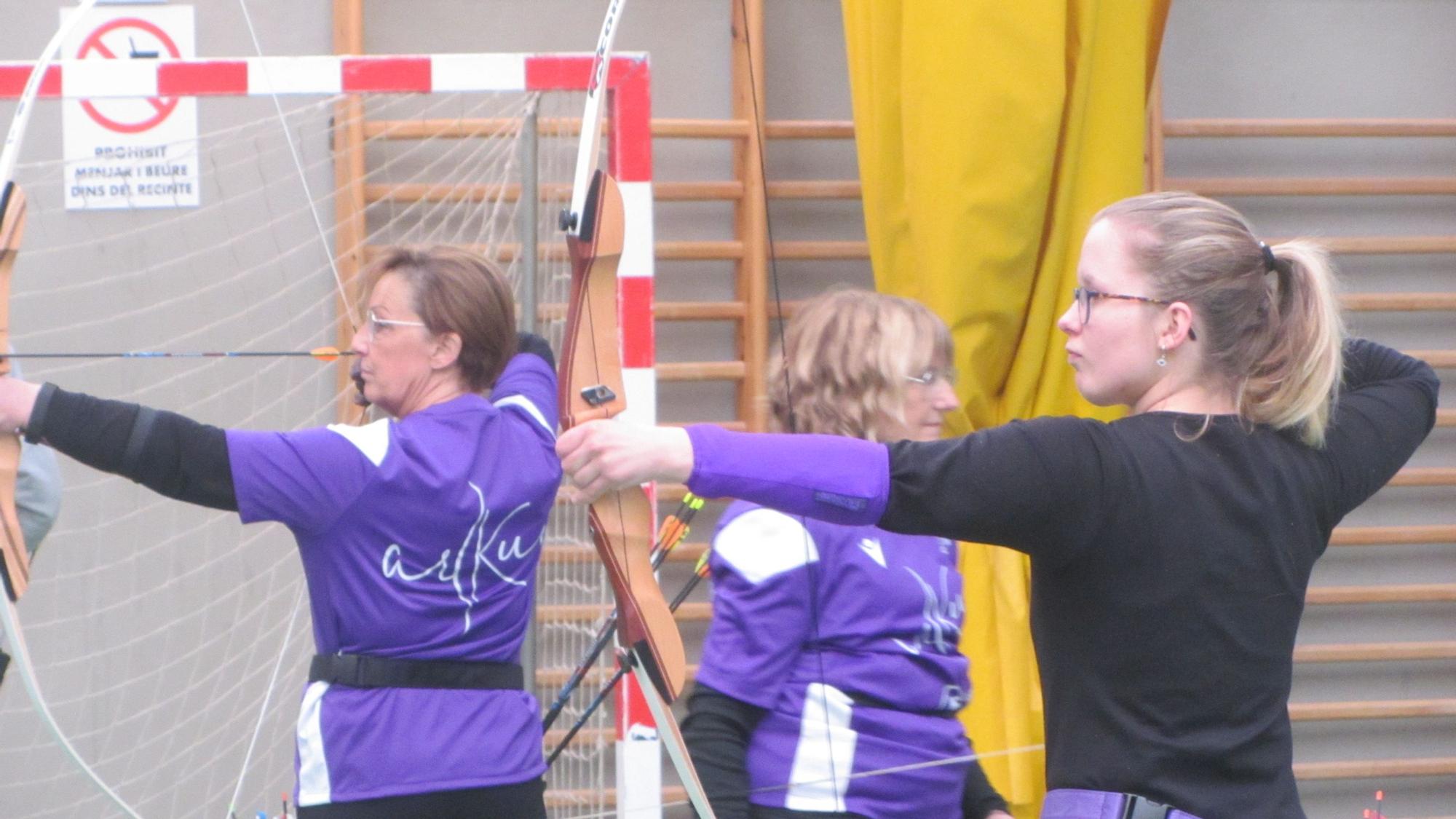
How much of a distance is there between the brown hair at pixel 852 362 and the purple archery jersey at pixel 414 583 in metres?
0.29

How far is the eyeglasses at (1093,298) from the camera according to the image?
3.43 ft

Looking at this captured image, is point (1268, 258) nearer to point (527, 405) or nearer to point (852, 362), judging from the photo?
point (852, 362)

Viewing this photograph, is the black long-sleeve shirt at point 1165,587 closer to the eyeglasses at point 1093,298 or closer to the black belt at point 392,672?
the eyeglasses at point 1093,298

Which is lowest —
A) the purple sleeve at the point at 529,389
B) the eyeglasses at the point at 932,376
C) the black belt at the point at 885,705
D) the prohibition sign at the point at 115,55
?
the black belt at the point at 885,705

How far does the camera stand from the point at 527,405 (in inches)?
62.1

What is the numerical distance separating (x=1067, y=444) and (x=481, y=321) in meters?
0.80

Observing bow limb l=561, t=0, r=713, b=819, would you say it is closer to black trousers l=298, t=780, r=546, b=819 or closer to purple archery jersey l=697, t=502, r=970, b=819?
purple archery jersey l=697, t=502, r=970, b=819

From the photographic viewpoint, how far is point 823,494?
0.90m

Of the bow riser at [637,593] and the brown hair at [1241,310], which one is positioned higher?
the brown hair at [1241,310]

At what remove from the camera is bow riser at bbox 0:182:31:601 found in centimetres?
121

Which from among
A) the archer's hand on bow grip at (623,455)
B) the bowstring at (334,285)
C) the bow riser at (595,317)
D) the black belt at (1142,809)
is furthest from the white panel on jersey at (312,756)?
the bowstring at (334,285)

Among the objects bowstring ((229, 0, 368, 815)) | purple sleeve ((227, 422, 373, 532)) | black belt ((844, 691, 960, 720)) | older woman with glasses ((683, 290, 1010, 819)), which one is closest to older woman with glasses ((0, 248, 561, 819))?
purple sleeve ((227, 422, 373, 532))

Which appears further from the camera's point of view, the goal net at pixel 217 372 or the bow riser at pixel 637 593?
the goal net at pixel 217 372

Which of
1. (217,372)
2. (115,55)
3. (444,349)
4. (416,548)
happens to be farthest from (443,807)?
(115,55)
